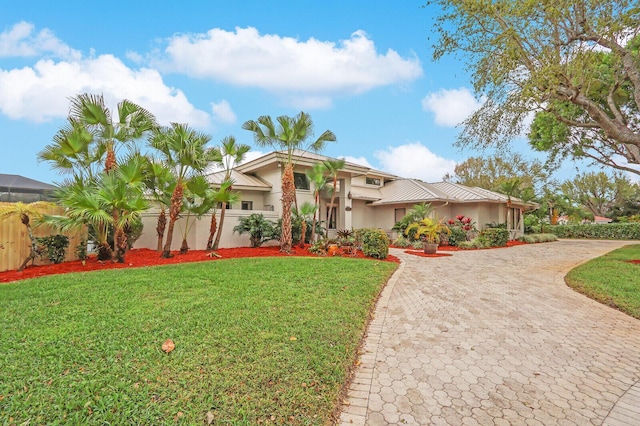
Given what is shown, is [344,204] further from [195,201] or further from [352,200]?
[195,201]

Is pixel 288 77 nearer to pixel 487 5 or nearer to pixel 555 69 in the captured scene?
pixel 487 5

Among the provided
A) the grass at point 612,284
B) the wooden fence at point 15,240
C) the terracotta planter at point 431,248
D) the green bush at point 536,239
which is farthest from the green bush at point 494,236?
the wooden fence at point 15,240

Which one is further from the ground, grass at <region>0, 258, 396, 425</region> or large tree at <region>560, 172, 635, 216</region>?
large tree at <region>560, 172, 635, 216</region>

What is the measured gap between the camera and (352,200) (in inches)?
900

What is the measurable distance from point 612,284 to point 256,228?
12.5 m

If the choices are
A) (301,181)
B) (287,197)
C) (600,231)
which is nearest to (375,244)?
(287,197)

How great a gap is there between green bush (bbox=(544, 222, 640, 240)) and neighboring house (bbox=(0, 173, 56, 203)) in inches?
1588

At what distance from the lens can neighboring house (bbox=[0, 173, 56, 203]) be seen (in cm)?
1273

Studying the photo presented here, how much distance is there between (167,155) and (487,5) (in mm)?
11001

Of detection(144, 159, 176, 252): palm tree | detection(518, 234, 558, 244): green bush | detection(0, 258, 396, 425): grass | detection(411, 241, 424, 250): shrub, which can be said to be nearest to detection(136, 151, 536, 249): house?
detection(518, 234, 558, 244): green bush

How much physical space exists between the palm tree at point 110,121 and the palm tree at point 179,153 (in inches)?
22.4

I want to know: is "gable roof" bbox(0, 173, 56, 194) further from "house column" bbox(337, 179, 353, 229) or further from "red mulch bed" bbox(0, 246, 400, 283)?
"house column" bbox(337, 179, 353, 229)

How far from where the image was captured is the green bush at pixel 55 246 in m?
10.1

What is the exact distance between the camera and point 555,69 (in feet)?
26.5
